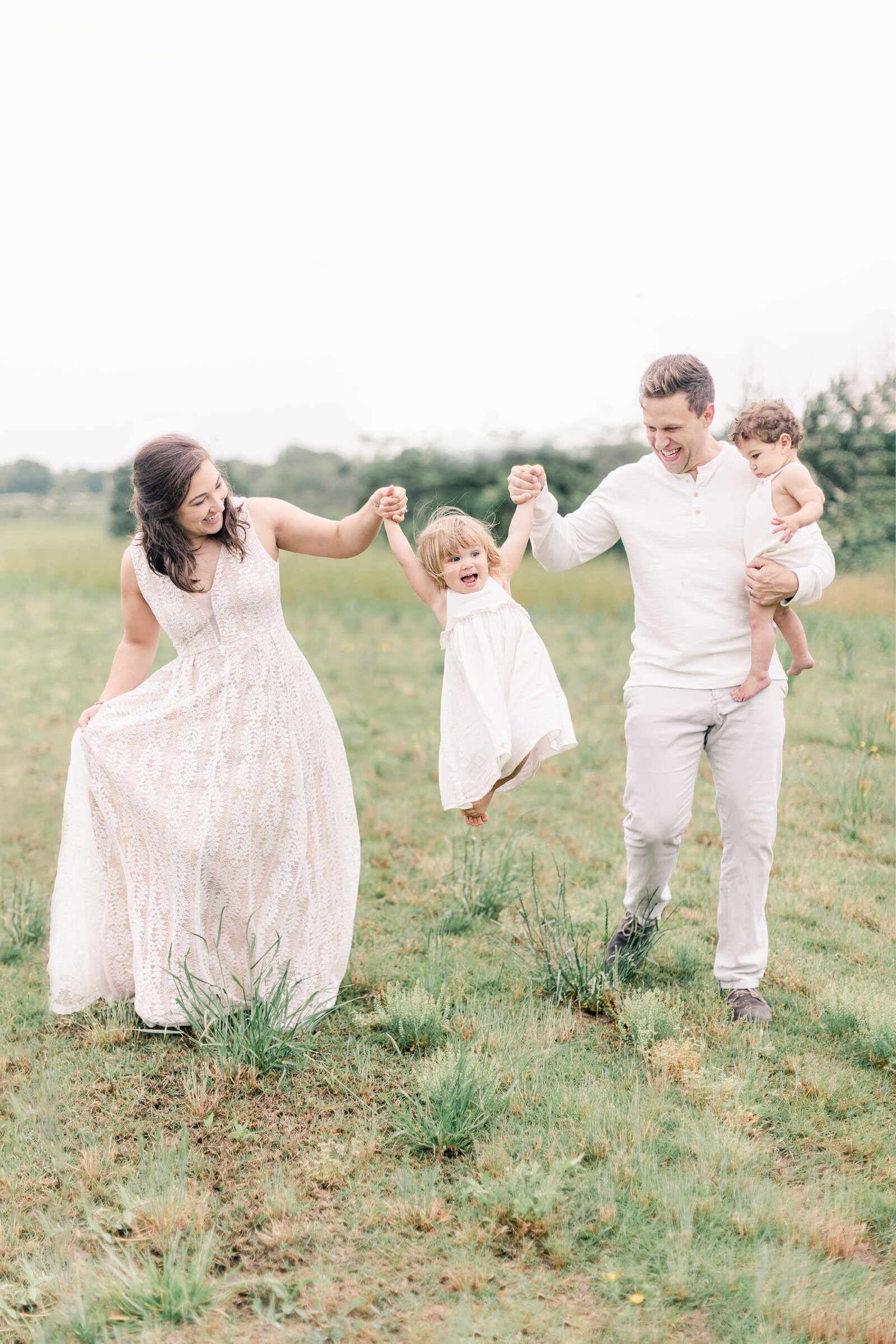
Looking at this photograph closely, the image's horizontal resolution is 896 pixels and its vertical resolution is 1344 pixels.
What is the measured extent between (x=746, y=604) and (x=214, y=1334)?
2899 millimetres

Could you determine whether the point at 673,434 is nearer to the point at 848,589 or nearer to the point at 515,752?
the point at 515,752

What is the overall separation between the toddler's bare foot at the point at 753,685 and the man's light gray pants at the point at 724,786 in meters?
0.04

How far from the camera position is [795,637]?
13.4 ft

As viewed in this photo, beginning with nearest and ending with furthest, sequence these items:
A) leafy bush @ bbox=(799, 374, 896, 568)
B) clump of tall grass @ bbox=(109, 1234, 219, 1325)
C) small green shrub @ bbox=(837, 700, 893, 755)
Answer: clump of tall grass @ bbox=(109, 1234, 219, 1325) < small green shrub @ bbox=(837, 700, 893, 755) < leafy bush @ bbox=(799, 374, 896, 568)

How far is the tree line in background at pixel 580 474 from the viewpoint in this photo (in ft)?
39.9

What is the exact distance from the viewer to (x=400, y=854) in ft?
20.2

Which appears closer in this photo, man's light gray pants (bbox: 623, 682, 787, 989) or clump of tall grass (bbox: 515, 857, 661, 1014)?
man's light gray pants (bbox: 623, 682, 787, 989)

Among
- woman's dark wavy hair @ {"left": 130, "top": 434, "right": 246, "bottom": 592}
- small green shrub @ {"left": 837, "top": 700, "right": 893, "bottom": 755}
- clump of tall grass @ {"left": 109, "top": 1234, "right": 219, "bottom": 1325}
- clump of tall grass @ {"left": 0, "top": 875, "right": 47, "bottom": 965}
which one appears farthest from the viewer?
small green shrub @ {"left": 837, "top": 700, "right": 893, "bottom": 755}

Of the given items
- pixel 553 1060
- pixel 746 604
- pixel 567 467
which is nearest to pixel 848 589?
pixel 567 467

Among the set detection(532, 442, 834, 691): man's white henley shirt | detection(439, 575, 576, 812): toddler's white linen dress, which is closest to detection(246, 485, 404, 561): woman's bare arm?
detection(439, 575, 576, 812): toddler's white linen dress

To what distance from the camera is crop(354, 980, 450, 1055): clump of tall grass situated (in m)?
3.76

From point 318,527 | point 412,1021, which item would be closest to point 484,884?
point 412,1021

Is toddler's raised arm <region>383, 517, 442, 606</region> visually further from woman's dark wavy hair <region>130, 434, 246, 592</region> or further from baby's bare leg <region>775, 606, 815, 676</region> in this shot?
baby's bare leg <region>775, 606, 815, 676</region>

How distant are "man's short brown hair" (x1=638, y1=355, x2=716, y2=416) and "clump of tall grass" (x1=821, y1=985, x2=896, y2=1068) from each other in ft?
7.70
